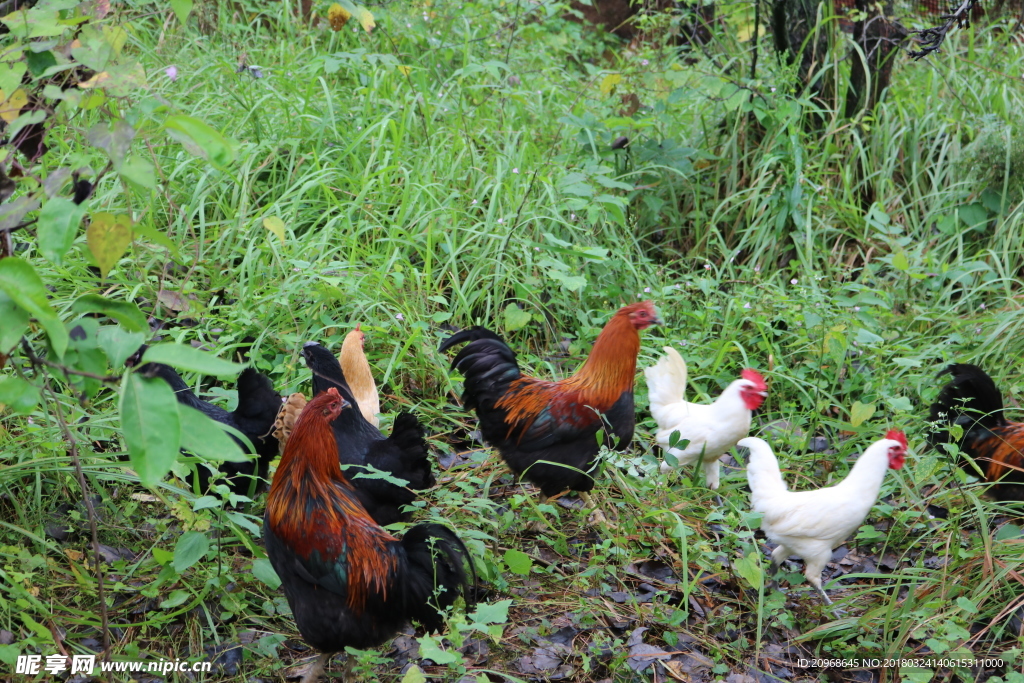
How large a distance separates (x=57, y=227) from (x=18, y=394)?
311 mm

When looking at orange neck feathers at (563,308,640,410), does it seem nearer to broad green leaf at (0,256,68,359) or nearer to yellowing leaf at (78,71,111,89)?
yellowing leaf at (78,71,111,89)

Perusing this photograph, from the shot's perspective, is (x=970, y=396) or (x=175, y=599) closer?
(x=175, y=599)

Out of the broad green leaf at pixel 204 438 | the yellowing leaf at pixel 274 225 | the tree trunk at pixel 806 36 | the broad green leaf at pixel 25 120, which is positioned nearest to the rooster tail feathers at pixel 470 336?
the yellowing leaf at pixel 274 225

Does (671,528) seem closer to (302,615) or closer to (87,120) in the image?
(302,615)

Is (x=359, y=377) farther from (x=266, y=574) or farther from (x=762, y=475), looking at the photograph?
(x=762, y=475)

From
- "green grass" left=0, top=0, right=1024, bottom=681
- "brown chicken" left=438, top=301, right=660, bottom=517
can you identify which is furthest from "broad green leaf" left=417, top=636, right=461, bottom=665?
"brown chicken" left=438, top=301, right=660, bottom=517

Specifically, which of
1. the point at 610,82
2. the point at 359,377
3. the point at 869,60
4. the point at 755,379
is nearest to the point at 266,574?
the point at 359,377

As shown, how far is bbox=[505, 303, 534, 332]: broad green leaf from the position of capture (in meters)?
4.45

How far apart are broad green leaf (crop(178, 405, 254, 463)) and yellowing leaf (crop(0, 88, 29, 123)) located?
993 mm

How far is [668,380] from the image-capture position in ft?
12.9

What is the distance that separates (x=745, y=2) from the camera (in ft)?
19.5

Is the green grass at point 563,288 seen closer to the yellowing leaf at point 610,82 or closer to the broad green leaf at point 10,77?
the yellowing leaf at point 610,82

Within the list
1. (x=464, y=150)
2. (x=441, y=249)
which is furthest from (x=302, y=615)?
(x=464, y=150)

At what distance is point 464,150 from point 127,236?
384 cm
